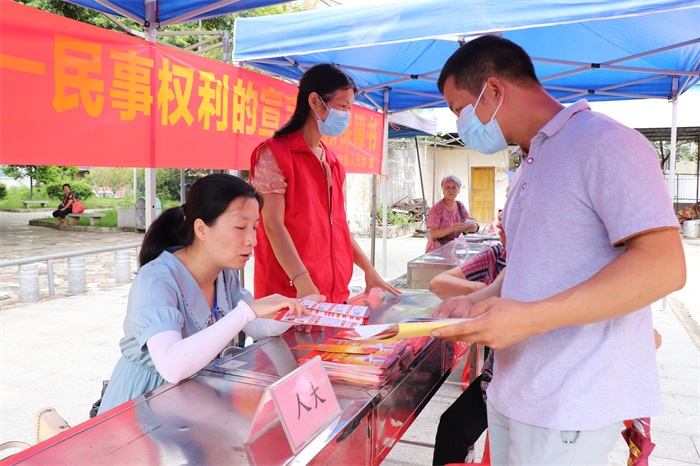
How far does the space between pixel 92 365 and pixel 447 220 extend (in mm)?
3499

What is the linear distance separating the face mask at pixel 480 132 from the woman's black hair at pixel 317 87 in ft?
3.00

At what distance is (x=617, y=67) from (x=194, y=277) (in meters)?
3.88

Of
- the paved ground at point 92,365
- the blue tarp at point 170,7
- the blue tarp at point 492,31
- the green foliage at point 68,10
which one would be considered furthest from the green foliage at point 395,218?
the blue tarp at point 170,7

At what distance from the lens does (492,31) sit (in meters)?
2.77

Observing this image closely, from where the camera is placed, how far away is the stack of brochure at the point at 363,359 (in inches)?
51.9

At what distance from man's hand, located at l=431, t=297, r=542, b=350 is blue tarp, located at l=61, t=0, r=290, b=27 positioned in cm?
205

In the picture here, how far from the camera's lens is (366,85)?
507 cm

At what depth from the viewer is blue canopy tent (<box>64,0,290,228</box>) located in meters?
2.49

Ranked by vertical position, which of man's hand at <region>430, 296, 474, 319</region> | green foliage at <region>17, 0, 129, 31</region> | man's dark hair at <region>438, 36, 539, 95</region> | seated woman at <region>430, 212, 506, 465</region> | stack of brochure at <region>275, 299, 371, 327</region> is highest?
green foliage at <region>17, 0, 129, 31</region>

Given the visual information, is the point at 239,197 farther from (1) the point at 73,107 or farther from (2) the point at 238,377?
(1) the point at 73,107

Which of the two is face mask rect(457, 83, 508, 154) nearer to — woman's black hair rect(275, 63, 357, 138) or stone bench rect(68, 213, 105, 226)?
woman's black hair rect(275, 63, 357, 138)

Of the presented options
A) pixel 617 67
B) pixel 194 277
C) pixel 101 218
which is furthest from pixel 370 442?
pixel 101 218

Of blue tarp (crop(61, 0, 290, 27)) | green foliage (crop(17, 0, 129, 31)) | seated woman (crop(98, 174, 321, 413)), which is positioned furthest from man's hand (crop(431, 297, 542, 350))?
green foliage (crop(17, 0, 129, 31))

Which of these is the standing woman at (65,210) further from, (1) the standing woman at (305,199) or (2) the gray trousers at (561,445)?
(2) the gray trousers at (561,445)
